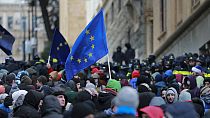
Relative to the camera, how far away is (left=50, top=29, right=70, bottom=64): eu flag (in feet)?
72.0

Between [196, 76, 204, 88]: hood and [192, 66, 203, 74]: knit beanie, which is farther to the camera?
[192, 66, 203, 74]: knit beanie

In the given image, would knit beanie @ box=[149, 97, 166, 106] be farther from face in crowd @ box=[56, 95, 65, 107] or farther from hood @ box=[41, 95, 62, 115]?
hood @ box=[41, 95, 62, 115]

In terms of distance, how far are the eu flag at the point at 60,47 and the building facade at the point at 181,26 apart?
325 inches

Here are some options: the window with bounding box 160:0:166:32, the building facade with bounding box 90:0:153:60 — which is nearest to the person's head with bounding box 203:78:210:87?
the window with bounding box 160:0:166:32

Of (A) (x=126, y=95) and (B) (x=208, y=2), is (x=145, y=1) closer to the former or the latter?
(B) (x=208, y=2)

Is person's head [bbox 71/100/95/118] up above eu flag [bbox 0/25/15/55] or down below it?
below

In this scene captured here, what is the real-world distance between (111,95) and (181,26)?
18.7 meters

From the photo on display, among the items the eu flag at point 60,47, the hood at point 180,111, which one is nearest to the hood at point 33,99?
the hood at point 180,111

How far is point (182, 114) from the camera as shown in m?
11.1

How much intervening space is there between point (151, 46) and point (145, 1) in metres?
2.18

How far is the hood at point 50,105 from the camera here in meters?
12.0

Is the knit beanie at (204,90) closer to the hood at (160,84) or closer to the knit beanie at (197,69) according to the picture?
the hood at (160,84)

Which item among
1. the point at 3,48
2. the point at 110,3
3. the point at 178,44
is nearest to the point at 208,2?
the point at 178,44

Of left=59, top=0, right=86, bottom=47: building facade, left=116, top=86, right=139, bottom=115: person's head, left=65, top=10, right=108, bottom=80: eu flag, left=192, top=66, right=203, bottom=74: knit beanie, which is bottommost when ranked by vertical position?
left=116, top=86, right=139, bottom=115: person's head
